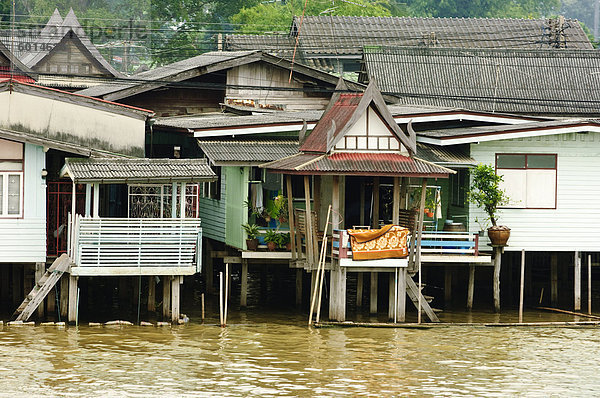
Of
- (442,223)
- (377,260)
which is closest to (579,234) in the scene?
(442,223)

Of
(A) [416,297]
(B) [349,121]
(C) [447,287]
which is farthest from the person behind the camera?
(C) [447,287]

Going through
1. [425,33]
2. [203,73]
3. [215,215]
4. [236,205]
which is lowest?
[215,215]

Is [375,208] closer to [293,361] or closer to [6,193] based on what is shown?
[293,361]

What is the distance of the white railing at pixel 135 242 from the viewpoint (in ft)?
78.1

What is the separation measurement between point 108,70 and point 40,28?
9185mm

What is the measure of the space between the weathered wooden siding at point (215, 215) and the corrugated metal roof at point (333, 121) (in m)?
3.23

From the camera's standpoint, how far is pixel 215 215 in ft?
96.9

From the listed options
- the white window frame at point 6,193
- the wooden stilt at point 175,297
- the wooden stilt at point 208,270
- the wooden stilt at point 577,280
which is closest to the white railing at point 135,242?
the wooden stilt at point 175,297

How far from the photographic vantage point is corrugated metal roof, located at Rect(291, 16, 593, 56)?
49125 millimetres

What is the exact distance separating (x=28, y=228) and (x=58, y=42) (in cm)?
3883

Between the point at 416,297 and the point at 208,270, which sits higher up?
the point at 208,270

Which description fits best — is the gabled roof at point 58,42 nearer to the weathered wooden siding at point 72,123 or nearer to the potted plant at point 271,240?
the weathered wooden siding at point 72,123

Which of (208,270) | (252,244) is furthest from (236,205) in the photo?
(208,270)

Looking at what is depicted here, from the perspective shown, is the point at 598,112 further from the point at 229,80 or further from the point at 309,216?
the point at 309,216
